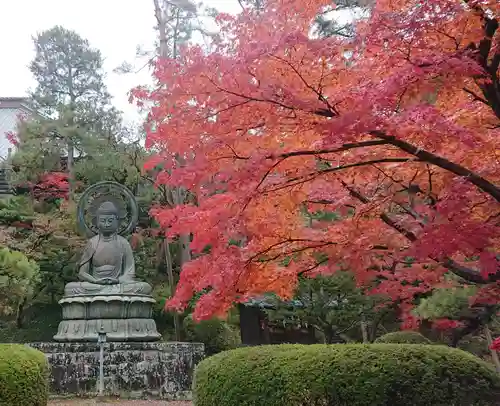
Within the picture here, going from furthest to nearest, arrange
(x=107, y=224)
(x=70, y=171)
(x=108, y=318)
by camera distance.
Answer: (x=70, y=171) < (x=107, y=224) < (x=108, y=318)

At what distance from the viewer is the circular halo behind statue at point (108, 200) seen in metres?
14.7

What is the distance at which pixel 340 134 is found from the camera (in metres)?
4.34

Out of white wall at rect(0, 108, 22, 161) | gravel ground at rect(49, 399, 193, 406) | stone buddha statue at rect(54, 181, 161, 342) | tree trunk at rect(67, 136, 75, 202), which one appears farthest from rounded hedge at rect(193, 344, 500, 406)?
white wall at rect(0, 108, 22, 161)

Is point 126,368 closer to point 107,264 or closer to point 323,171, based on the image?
point 107,264

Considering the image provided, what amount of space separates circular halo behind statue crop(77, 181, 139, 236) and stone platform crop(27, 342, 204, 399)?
13.9 feet

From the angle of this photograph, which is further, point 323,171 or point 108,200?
point 108,200

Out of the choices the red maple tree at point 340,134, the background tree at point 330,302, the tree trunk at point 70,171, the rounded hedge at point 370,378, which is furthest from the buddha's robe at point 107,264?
the rounded hedge at point 370,378

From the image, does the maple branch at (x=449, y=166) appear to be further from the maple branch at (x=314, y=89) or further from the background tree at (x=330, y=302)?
the background tree at (x=330, y=302)

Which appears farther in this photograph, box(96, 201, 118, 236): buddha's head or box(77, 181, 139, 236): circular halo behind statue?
box(77, 181, 139, 236): circular halo behind statue

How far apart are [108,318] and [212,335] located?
3987 millimetres

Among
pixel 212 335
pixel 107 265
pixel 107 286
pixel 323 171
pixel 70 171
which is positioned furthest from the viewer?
pixel 70 171

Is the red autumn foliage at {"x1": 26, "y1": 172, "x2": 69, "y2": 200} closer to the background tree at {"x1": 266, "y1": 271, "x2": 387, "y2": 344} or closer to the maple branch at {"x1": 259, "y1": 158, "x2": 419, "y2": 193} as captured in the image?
the background tree at {"x1": 266, "y1": 271, "x2": 387, "y2": 344}

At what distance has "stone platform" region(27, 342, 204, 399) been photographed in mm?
10805

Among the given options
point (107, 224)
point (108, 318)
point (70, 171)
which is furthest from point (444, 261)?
point (70, 171)
